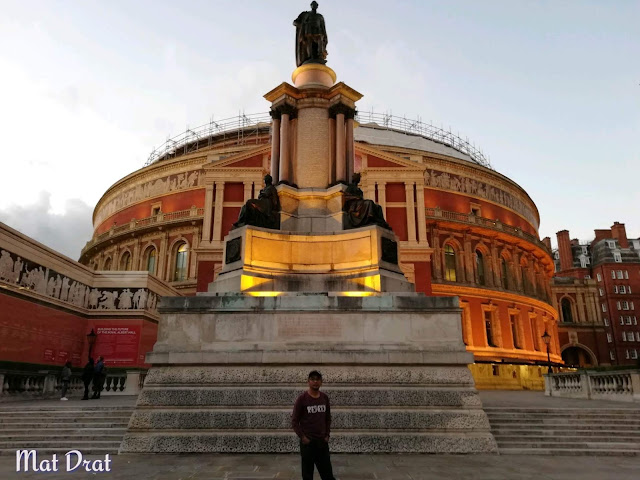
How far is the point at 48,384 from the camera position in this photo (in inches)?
716

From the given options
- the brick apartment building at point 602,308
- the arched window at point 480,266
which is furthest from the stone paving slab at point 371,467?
the brick apartment building at point 602,308

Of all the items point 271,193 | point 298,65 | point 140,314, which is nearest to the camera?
point 271,193

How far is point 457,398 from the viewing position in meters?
9.20

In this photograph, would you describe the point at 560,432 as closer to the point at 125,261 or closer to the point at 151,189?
the point at 125,261

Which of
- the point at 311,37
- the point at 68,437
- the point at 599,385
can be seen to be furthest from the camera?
the point at 599,385

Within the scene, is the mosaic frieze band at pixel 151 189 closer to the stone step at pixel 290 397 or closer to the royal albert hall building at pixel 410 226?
the royal albert hall building at pixel 410 226

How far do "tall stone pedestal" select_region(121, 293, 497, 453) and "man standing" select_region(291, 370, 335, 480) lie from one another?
125 inches

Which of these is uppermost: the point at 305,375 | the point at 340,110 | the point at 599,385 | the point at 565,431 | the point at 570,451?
the point at 340,110

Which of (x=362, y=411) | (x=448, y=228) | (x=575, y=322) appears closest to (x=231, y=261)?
(x=362, y=411)

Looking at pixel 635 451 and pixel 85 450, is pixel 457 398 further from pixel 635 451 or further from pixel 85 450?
pixel 85 450

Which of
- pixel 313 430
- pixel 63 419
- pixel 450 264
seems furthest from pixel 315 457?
pixel 450 264

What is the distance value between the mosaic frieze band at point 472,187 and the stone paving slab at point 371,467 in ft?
125

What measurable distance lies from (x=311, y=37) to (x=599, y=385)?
1684 centimetres

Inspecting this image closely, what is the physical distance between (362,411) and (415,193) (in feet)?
95.8
